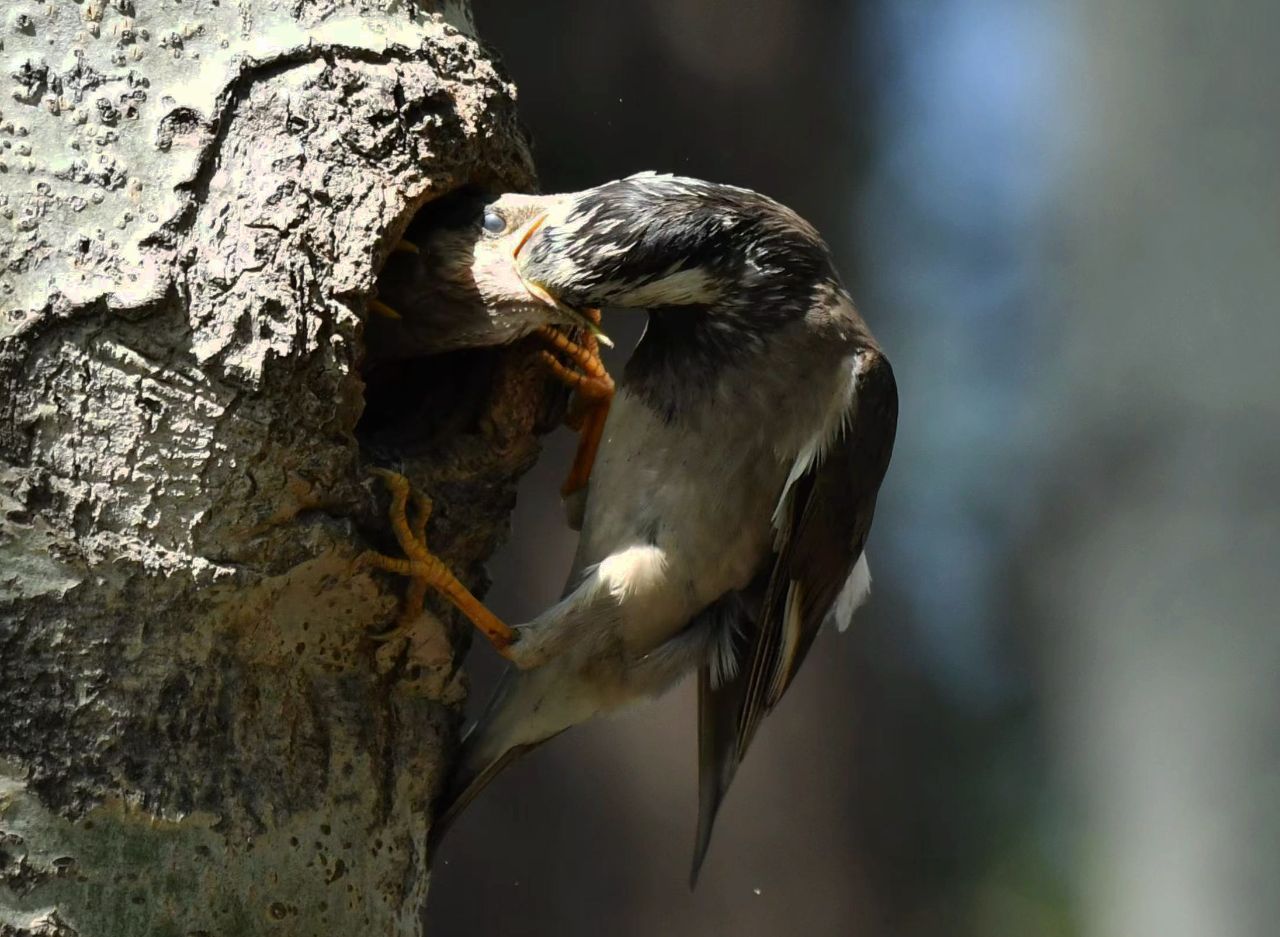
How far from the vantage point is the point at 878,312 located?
2.65 metres

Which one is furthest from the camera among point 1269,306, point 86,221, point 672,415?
point 1269,306

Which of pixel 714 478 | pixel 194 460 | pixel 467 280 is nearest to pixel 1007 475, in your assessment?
pixel 714 478

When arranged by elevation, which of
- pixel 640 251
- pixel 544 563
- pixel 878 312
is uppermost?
A: pixel 640 251

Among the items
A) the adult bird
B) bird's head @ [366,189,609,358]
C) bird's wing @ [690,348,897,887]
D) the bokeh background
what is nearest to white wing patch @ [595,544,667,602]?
the adult bird

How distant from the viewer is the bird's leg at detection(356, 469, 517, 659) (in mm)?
1433

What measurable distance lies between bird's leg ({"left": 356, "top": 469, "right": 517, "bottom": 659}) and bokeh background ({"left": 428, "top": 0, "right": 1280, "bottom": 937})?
→ 93 cm

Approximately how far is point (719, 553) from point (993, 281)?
123 cm

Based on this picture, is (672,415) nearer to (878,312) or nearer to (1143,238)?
(878,312)

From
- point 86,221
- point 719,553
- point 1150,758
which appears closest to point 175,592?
point 86,221

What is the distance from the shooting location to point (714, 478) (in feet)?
5.67

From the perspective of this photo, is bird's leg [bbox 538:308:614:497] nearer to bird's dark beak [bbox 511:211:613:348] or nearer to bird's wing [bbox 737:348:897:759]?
bird's dark beak [bbox 511:211:613:348]

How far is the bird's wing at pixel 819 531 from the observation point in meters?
1.74

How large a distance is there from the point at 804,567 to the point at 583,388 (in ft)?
1.39

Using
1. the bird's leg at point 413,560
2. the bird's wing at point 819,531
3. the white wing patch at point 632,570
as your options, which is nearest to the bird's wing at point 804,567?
the bird's wing at point 819,531
